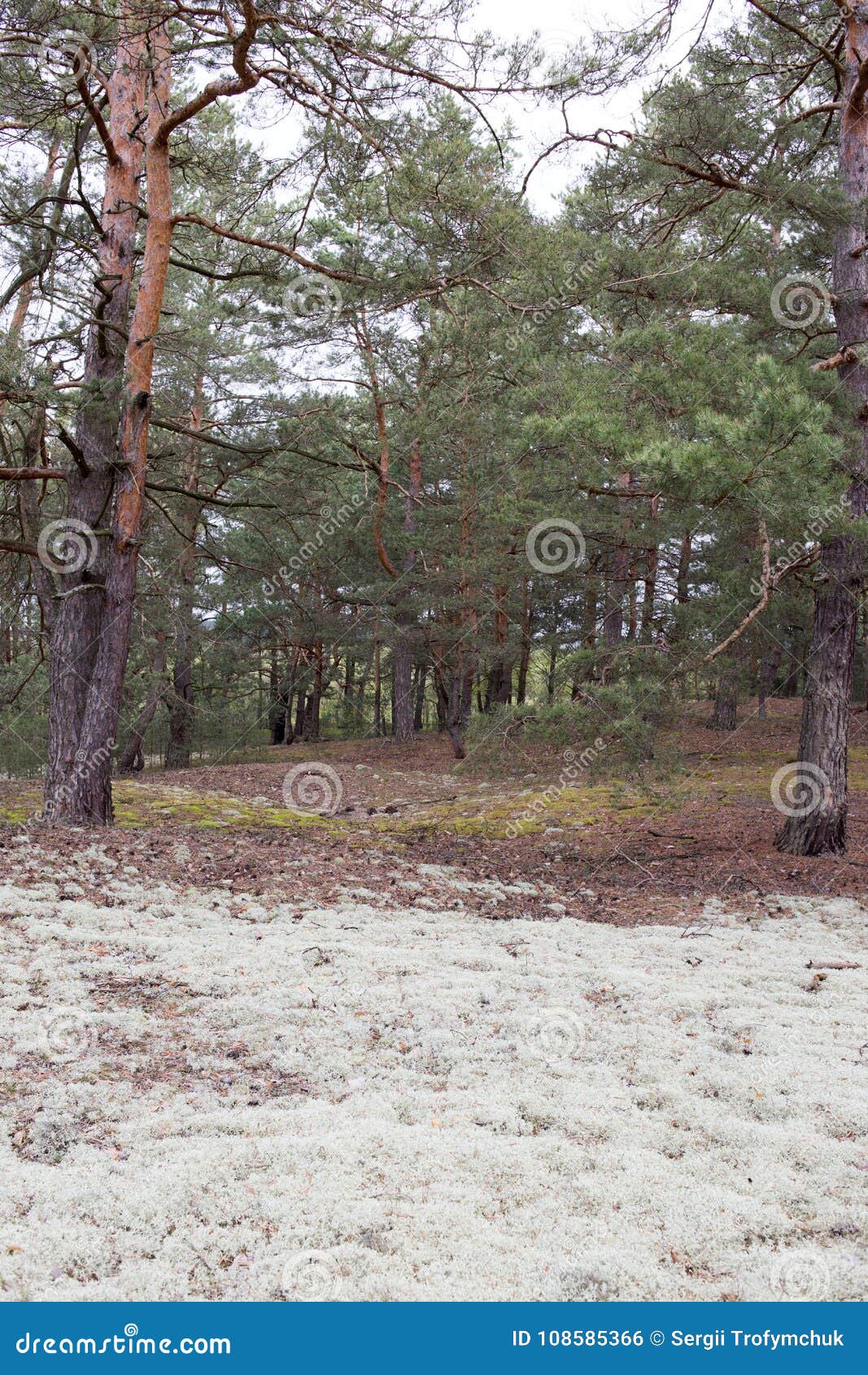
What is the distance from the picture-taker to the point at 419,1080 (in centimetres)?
316

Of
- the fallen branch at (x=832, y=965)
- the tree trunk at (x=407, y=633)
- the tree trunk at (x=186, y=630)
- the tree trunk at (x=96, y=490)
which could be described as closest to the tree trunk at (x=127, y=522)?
the tree trunk at (x=96, y=490)

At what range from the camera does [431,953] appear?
185 inches

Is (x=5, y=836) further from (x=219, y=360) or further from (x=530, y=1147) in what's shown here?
(x=219, y=360)

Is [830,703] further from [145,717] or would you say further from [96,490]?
[145,717]

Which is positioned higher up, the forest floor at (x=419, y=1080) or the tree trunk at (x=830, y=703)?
the tree trunk at (x=830, y=703)

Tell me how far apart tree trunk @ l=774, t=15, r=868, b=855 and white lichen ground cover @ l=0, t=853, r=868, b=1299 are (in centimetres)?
270

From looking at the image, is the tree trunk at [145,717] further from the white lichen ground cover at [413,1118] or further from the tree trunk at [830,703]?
the white lichen ground cover at [413,1118]

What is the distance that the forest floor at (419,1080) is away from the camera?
2137 mm

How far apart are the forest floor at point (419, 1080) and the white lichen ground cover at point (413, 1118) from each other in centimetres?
1

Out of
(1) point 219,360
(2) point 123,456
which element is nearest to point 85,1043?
(2) point 123,456

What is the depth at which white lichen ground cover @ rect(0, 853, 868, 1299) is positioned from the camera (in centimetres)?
211

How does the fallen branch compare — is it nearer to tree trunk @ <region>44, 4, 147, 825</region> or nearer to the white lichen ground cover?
the white lichen ground cover

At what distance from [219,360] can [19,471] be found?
31.2ft

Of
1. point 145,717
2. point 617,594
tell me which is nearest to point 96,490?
point 145,717
